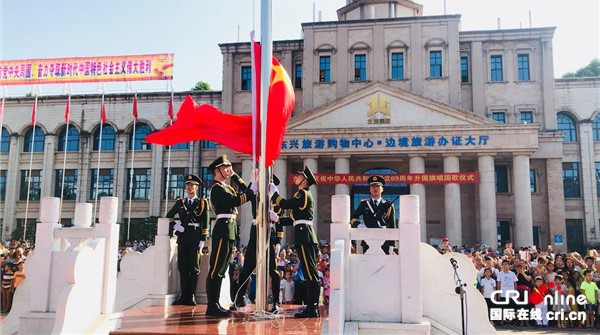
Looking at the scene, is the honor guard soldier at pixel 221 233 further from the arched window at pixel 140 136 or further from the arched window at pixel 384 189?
the arched window at pixel 140 136

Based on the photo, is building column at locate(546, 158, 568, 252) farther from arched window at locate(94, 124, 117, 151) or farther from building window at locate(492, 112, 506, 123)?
arched window at locate(94, 124, 117, 151)

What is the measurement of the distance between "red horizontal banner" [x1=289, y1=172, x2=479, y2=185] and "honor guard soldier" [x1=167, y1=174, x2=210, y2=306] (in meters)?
17.3

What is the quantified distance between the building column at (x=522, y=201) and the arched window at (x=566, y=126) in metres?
7.58

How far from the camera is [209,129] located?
306 inches

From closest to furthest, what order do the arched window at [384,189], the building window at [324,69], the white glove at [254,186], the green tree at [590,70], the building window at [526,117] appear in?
the white glove at [254,186] < the arched window at [384,189] < the building window at [526,117] < the building window at [324,69] < the green tree at [590,70]

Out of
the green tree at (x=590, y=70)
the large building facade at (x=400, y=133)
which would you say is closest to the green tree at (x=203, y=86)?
the large building facade at (x=400, y=133)

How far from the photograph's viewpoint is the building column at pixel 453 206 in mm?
25578

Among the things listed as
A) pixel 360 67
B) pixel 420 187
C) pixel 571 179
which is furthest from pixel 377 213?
pixel 571 179

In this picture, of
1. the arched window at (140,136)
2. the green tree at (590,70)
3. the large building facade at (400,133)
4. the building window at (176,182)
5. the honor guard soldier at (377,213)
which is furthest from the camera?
the green tree at (590,70)

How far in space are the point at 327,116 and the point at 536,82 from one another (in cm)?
1426

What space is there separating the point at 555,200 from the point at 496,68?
9.30 m

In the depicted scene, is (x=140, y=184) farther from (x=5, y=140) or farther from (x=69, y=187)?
(x=5, y=140)

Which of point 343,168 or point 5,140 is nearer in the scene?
point 343,168

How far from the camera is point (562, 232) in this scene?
28.1 meters
